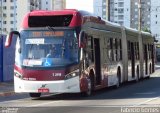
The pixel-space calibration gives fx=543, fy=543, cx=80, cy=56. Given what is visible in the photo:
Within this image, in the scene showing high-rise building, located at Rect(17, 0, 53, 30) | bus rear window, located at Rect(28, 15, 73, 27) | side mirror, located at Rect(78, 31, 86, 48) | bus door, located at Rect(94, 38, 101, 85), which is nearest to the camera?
side mirror, located at Rect(78, 31, 86, 48)

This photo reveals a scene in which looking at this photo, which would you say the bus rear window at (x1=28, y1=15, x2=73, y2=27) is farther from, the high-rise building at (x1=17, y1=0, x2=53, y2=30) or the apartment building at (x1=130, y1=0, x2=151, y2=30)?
the high-rise building at (x1=17, y1=0, x2=53, y2=30)

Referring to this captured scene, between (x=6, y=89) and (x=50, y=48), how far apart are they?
259 inches

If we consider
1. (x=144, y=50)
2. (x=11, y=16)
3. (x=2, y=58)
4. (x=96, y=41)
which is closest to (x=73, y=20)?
(x=96, y=41)

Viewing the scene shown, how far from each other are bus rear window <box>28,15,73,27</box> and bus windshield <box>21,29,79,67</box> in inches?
15.6

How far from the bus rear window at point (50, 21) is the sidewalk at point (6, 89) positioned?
13.8 feet

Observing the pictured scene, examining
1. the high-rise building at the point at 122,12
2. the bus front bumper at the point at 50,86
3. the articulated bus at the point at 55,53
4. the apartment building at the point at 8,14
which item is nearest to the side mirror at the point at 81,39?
the articulated bus at the point at 55,53

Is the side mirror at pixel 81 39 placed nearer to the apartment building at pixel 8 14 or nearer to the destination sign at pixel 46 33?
the destination sign at pixel 46 33

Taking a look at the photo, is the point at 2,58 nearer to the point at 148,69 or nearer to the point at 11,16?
the point at 148,69

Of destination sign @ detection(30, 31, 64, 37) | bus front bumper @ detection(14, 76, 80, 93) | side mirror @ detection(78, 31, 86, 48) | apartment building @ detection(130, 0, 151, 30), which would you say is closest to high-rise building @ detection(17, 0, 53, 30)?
apartment building @ detection(130, 0, 151, 30)

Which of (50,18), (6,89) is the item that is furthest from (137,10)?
(50,18)

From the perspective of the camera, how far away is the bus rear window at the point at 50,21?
20297mm

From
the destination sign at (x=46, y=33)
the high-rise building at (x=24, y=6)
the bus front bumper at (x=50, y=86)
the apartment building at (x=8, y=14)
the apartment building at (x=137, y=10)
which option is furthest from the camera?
the apartment building at (x=8, y=14)

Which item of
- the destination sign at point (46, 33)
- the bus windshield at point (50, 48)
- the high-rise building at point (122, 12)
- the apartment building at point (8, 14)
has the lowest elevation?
the apartment building at point (8, 14)

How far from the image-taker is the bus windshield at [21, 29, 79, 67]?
64.6 feet
